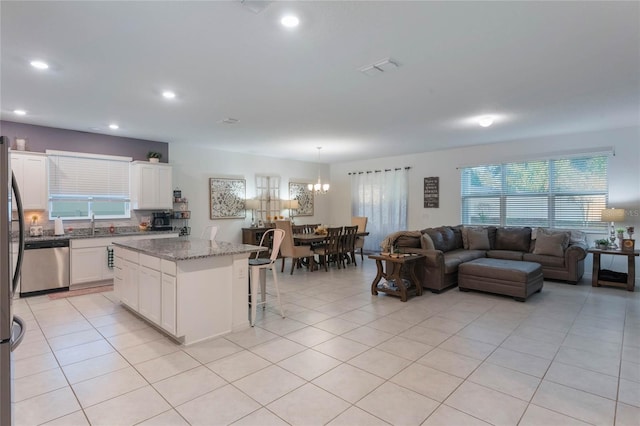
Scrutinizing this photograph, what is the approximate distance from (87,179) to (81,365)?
13.1 feet

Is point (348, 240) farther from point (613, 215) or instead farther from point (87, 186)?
point (87, 186)

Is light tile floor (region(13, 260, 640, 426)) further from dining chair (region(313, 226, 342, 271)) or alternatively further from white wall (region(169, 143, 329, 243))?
white wall (region(169, 143, 329, 243))

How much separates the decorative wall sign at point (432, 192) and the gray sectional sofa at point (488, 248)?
133 cm

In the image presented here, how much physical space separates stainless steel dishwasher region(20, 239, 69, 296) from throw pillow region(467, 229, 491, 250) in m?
6.87

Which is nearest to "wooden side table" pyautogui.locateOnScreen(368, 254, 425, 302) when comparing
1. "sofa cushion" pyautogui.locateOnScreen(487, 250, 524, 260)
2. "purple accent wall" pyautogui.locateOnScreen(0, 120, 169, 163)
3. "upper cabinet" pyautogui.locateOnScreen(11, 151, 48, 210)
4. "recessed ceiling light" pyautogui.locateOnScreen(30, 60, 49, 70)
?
"sofa cushion" pyautogui.locateOnScreen(487, 250, 524, 260)

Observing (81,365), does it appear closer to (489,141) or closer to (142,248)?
(142,248)

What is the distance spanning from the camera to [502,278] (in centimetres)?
461

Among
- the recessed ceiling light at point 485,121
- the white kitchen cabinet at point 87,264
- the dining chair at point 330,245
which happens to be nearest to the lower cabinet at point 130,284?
the white kitchen cabinet at point 87,264

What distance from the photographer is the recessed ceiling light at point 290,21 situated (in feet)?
7.67

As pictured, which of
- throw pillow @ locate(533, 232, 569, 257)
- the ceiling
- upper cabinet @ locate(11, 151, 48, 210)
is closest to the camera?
the ceiling

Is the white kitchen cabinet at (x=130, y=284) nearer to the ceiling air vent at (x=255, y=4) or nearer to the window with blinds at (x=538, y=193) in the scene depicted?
the ceiling air vent at (x=255, y=4)

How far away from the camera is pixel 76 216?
5.63 metres

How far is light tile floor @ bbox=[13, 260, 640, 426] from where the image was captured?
6.89 feet

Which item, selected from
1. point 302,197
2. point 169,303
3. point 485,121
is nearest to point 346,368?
point 169,303
